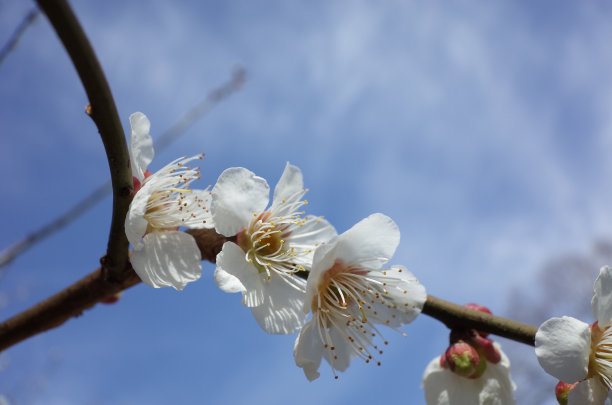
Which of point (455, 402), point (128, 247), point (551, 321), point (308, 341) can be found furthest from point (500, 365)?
point (128, 247)

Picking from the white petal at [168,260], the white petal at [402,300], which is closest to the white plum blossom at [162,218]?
the white petal at [168,260]

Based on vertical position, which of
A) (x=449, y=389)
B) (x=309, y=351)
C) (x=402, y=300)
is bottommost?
(x=449, y=389)

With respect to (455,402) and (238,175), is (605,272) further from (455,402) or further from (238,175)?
(238,175)

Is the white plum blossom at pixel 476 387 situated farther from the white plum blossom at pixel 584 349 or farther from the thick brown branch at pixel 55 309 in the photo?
the thick brown branch at pixel 55 309

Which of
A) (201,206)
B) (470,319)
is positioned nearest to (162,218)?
(201,206)

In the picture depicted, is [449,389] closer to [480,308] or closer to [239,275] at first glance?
[480,308]

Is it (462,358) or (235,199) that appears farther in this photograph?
(462,358)

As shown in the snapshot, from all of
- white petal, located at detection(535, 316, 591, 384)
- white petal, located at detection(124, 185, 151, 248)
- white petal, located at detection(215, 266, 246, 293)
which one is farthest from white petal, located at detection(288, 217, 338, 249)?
white petal, located at detection(535, 316, 591, 384)

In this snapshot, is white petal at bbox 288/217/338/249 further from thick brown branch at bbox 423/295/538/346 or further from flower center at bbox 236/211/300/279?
thick brown branch at bbox 423/295/538/346
